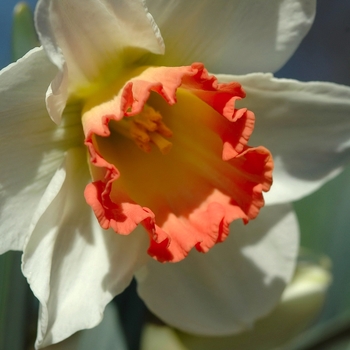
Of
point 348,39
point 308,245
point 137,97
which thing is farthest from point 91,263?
point 348,39

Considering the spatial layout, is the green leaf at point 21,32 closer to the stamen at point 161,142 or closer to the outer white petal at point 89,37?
the outer white petal at point 89,37

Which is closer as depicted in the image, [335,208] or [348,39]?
[335,208]

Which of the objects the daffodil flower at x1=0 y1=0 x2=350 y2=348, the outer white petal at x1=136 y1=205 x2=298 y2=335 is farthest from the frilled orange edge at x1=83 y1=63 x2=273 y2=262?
the outer white petal at x1=136 y1=205 x2=298 y2=335

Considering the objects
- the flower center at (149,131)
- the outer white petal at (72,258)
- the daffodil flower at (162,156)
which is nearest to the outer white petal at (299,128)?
the daffodil flower at (162,156)

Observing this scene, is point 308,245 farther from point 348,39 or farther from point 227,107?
point 348,39

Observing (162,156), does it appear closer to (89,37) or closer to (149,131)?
(149,131)
